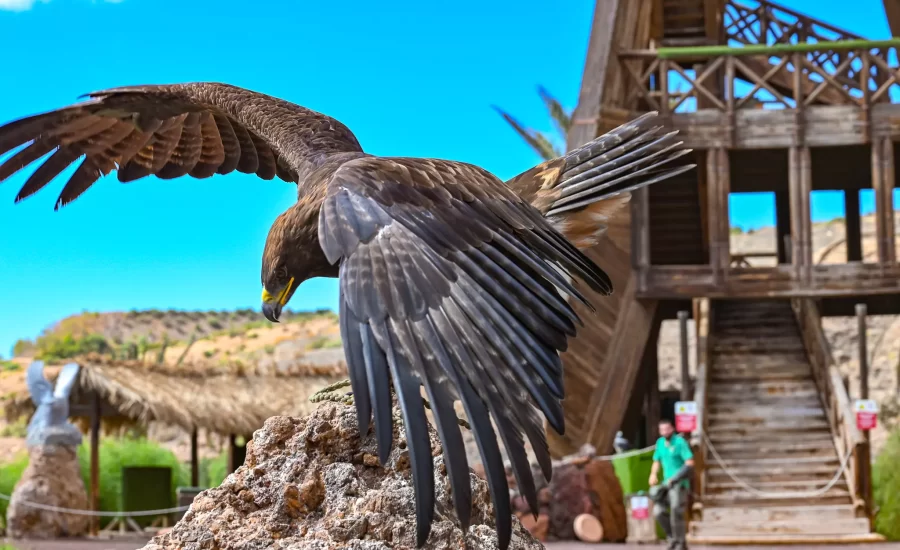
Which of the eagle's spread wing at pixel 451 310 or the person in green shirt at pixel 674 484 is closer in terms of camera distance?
the eagle's spread wing at pixel 451 310

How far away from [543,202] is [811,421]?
39.9 feet

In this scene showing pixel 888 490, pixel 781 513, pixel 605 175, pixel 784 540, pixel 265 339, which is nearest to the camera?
pixel 605 175

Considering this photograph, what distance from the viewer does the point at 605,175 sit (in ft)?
13.6

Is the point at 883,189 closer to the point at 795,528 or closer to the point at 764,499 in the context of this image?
the point at 764,499

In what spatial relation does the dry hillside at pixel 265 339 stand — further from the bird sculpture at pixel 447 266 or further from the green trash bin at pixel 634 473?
the bird sculpture at pixel 447 266

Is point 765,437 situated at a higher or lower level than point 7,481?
higher

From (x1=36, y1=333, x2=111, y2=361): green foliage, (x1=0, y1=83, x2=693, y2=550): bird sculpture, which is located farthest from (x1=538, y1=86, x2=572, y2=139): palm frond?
(x1=36, y1=333, x2=111, y2=361): green foliage

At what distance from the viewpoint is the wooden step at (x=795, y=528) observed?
14.0 metres

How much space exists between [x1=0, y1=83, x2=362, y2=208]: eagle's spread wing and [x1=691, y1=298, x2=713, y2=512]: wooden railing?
10217mm

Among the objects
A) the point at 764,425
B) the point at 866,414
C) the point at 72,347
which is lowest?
the point at 764,425

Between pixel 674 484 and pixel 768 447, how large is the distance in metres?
4.69

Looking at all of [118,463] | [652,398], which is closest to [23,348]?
[118,463]

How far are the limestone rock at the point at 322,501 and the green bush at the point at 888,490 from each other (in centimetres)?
1335

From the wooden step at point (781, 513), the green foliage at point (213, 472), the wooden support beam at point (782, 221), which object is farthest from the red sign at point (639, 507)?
the green foliage at point (213, 472)
